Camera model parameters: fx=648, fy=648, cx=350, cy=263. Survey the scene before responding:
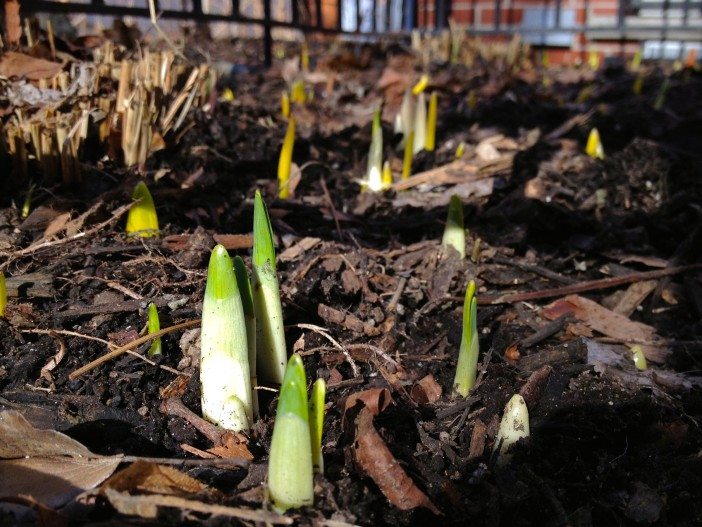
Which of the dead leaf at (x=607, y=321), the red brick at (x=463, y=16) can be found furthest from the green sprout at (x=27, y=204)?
the red brick at (x=463, y=16)

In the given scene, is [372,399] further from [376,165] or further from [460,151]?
[460,151]

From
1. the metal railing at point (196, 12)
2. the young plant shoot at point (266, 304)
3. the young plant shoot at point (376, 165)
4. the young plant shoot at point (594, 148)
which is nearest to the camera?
the young plant shoot at point (266, 304)

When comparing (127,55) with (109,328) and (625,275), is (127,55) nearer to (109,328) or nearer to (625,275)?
(109,328)

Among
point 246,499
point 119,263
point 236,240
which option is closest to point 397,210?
point 236,240

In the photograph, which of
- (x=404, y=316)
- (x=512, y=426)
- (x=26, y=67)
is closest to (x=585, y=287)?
(x=404, y=316)

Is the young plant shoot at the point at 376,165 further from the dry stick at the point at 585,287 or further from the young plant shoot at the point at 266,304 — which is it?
the young plant shoot at the point at 266,304

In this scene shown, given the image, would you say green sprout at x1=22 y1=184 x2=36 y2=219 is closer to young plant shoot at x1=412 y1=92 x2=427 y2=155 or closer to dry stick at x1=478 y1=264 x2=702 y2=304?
dry stick at x1=478 y1=264 x2=702 y2=304
